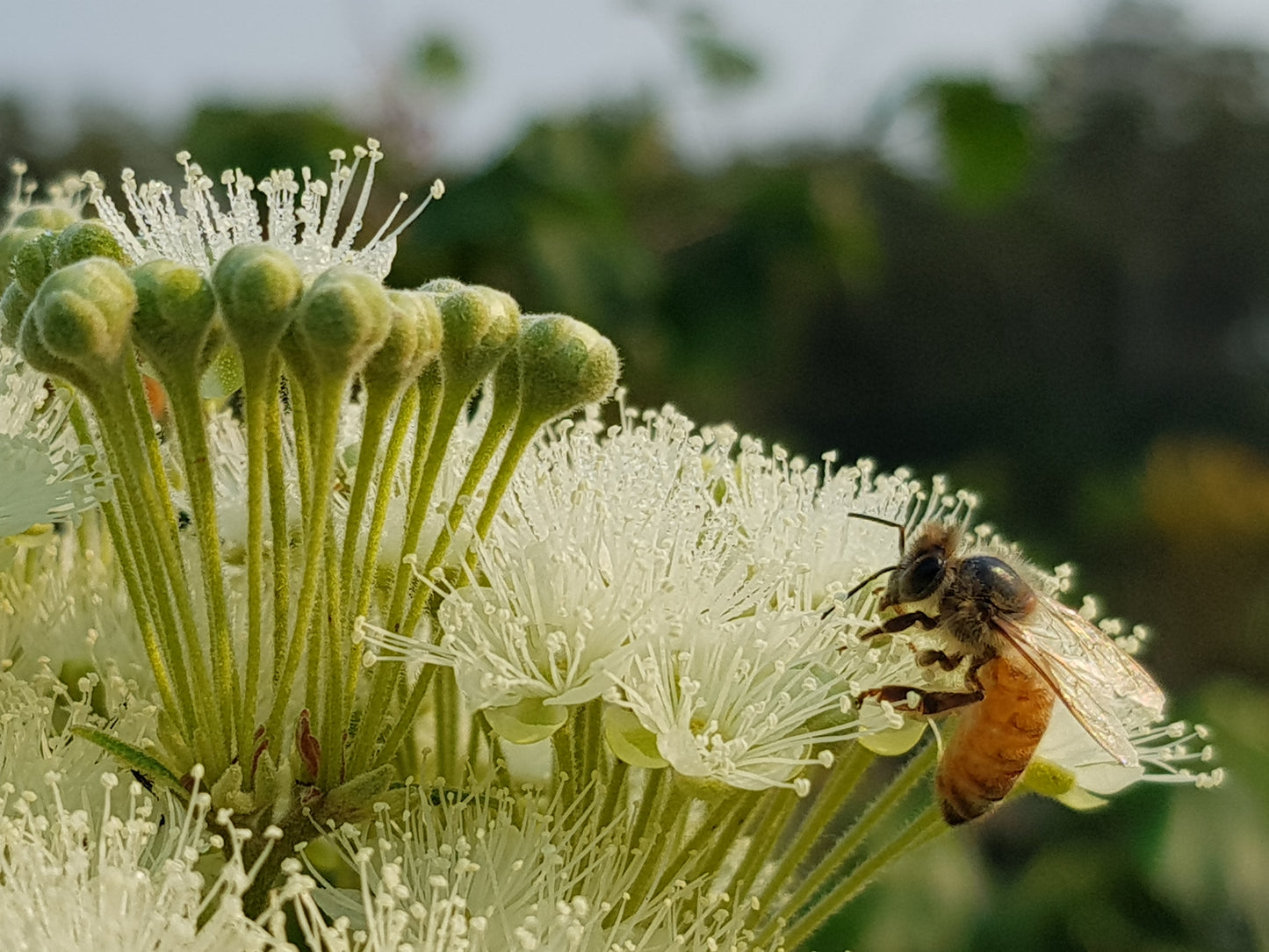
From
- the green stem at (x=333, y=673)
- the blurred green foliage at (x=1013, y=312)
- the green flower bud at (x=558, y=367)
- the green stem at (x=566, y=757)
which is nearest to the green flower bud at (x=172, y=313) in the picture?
the green stem at (x=333, y=673)

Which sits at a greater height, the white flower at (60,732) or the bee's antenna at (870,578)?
the bee's antenna at (870,578)

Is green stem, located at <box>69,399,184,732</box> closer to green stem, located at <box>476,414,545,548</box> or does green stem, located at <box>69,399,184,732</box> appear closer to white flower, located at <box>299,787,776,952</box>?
white flower, located at <box>299,787,776,952</box>

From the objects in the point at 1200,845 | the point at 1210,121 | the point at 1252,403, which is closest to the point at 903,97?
the point at 1200,845

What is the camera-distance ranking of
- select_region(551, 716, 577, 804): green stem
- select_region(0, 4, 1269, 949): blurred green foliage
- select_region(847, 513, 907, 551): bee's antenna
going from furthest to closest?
select_region(0, 4, 1269, 949): blurred green foliage, select_region(847, 513, 907, 551): bee's antenna, select_region(551, 716, 577, 804): green stem

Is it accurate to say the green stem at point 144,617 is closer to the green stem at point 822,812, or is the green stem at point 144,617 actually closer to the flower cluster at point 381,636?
the flower cluster at point 381,636

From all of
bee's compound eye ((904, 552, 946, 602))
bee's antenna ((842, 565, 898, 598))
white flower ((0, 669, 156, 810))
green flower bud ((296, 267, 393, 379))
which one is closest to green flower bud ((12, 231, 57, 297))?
green flower bud ((296, 267, 393, 379))

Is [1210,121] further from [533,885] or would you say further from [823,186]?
[533,885]

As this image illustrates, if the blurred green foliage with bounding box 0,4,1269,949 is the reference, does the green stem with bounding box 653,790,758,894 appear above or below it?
below
